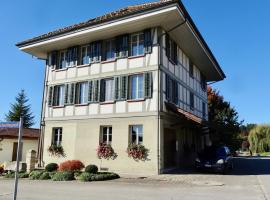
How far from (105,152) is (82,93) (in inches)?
179

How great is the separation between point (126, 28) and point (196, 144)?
1151cm

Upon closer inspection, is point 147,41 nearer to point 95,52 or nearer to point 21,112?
point 95,52

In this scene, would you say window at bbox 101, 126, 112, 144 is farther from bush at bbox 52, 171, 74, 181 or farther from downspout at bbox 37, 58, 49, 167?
downspout at bbox 37, 58, 49, 167

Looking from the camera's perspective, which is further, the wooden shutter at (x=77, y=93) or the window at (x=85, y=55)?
the window at (x=85, y=55)

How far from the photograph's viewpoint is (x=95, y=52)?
1988cm

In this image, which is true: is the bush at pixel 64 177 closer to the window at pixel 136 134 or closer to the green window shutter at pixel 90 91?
the window at pixel 136 134

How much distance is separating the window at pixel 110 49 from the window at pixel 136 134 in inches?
189

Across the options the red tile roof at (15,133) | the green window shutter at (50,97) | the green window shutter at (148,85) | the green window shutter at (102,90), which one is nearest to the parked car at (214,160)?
the green window shutter at (148,85)

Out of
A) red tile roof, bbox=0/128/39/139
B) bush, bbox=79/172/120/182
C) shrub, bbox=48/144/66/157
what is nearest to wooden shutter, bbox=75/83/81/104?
shrub, bbox=48/144/66/157

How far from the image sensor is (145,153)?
655 inches

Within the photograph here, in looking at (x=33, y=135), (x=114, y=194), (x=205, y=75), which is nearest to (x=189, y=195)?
(x=114, y=194)

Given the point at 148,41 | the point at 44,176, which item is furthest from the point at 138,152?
the point at 148,41

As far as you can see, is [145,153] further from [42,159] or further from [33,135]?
[33,135]

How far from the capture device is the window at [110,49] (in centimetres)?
1927
